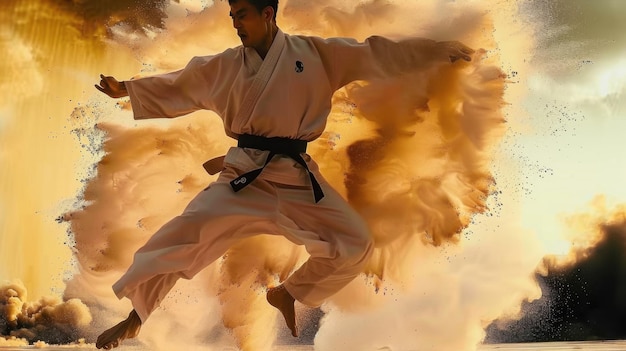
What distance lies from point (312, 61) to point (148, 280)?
114cm

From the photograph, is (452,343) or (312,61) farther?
(452,343)

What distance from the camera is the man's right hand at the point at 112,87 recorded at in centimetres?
326

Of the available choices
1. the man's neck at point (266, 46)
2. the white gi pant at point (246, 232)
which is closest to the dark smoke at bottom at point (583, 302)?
the white gi pant at point (246, 232)

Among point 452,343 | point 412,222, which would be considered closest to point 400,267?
point 412,222

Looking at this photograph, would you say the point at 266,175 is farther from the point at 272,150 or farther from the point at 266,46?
the point at 266,46

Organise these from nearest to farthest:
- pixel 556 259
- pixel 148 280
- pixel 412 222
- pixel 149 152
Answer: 1. pixel 148 280
2. pixel 412 222
3. pixel 149 152
4. pixel 556 259

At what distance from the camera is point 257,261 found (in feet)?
12.8

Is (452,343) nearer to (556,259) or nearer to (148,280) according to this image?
(556,259)

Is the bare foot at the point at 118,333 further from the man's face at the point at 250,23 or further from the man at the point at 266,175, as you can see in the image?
the man's face at the point at 250,23

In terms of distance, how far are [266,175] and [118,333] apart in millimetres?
895

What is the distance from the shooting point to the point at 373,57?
3.25 m

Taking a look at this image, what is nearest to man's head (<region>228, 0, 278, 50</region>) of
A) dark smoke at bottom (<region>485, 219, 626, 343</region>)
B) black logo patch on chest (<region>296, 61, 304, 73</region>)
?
black logo patch on chest (<region>296, 61, 304, 73</region>)

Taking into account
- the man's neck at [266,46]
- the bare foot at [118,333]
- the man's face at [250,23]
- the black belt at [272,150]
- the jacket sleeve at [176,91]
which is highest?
the man's face at [250,23]

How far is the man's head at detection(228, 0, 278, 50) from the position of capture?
120 inches
